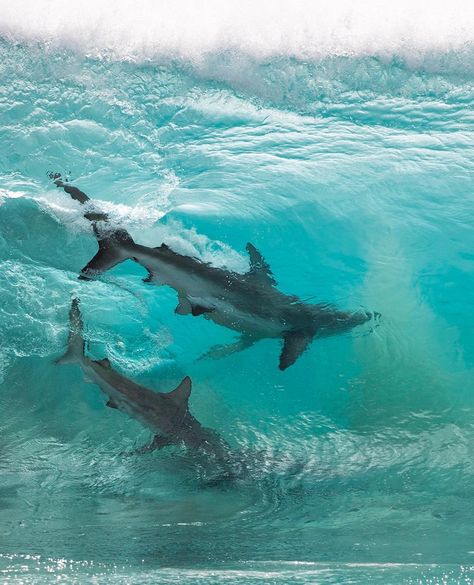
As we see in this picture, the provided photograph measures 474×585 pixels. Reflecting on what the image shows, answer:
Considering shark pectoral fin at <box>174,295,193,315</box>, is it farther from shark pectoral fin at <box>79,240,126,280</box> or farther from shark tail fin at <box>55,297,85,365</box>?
shark tail fin at <box>55,297,85,365</box>

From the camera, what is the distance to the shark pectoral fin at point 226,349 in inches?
311

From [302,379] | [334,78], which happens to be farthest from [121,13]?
[302,379]

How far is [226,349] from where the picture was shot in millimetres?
7973

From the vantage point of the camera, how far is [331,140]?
9.10 metres

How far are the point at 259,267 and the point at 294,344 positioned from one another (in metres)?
0.82

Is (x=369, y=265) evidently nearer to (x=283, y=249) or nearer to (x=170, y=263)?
(x=283, y=249)

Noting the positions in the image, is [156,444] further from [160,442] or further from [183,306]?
[183,306]

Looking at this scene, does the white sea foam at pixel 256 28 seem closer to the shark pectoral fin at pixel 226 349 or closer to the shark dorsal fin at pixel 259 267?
the shark dorsal fin at pixel 259 267

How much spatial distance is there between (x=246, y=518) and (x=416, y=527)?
147 centimetres

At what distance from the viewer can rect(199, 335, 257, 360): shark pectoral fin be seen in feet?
25.9

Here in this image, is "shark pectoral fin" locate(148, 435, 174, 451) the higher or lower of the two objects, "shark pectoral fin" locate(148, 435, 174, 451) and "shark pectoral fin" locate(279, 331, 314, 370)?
the lower

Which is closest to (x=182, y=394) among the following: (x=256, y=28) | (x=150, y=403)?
(x=150, y=403)

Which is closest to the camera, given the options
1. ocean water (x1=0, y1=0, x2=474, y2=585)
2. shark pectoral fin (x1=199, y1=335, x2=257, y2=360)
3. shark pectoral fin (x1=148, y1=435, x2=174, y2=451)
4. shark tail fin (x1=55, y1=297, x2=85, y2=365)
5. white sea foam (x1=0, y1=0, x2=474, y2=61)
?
ocean water (x1=0, y1=0, x2=474, y2=585)

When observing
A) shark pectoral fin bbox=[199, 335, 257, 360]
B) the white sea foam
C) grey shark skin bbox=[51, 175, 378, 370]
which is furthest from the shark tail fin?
the white sea foam
